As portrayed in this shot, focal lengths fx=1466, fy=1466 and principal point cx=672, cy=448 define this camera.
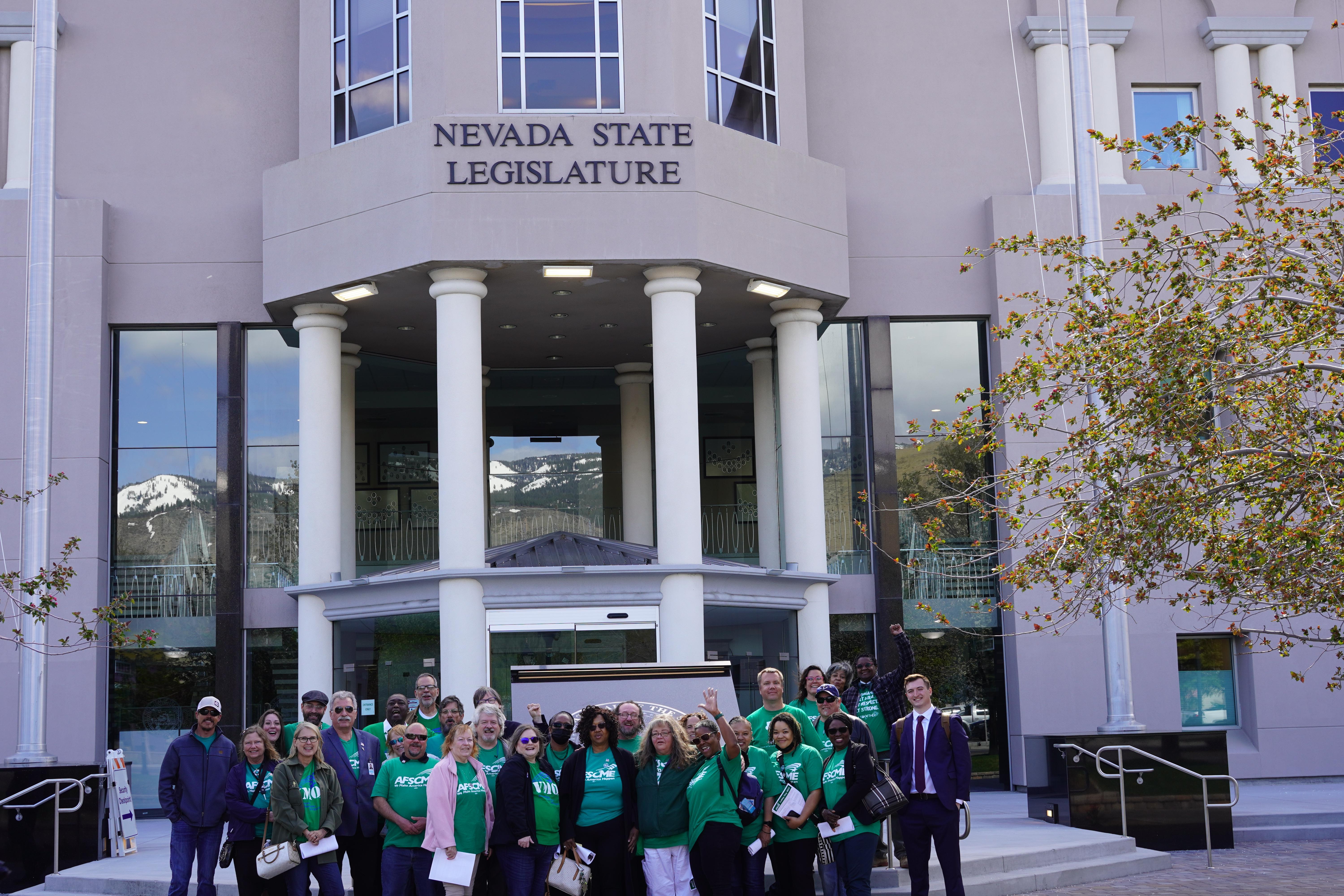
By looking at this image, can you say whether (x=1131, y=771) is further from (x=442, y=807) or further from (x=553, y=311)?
(x=553, y=311)

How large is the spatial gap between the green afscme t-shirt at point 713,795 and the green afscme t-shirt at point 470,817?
5.21ft

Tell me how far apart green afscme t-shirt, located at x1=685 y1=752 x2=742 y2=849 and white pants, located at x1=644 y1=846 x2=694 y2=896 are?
0.15 meters

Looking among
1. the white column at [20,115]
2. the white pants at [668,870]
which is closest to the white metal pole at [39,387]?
the white column at [20,115]

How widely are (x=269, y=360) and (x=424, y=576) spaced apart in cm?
593

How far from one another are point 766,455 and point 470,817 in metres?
16.1

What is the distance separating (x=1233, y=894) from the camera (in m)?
14.1

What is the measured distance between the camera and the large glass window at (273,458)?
24.8 m

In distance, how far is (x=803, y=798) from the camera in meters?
11.6

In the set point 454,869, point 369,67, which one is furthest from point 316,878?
point 369,67


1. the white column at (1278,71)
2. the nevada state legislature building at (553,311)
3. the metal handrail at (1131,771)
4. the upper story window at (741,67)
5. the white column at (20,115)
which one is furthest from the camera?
the white column at (1278,71)

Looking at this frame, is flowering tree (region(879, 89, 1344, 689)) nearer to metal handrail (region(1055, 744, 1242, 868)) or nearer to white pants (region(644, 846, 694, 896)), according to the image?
white pants (region(644, 846, 694, 896))

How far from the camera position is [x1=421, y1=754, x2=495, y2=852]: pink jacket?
11.2 metres

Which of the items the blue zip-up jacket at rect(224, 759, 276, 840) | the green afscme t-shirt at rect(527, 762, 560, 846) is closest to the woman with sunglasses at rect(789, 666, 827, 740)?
the green afscme t-shirt at rect(527, 762, 560, 846)

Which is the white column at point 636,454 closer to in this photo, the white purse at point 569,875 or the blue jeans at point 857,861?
the blue jeans at point 857,861
